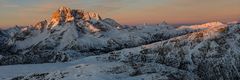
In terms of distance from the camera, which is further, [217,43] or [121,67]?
[217,43]

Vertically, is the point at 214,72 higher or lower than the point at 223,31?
lower

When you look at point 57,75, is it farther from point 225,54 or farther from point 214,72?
point 225,54

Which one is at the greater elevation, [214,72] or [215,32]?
[215,32]

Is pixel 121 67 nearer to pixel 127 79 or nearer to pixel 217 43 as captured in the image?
pixel 127 79

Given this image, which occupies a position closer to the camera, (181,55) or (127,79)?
(127,79)

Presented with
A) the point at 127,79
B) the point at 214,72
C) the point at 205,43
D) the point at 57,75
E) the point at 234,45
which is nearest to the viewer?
the point at 127,79

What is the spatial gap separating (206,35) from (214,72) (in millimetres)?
36179

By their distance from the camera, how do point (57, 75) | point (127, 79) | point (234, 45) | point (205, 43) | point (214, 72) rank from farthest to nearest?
point (205, 43), point (234, 45), point (214, 72), point (57, 75), point (127, 79)

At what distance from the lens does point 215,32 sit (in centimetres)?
19612

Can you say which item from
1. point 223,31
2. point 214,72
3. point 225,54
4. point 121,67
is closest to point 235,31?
point 223,31

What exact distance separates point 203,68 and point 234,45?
54.9 feet

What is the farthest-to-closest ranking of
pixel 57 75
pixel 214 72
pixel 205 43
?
pixel 205 43 → pixel 214 72 → pixel 57 75

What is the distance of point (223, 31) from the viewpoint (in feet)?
644

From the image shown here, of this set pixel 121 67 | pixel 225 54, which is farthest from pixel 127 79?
pixel 225 54
